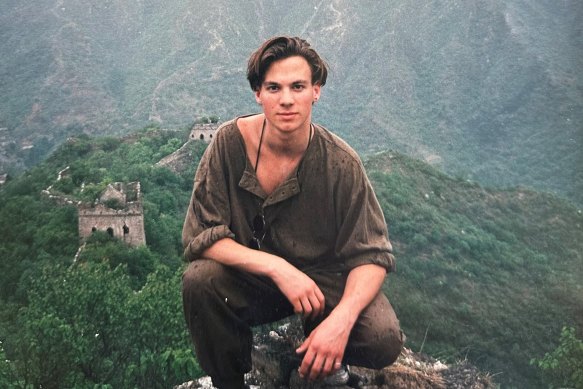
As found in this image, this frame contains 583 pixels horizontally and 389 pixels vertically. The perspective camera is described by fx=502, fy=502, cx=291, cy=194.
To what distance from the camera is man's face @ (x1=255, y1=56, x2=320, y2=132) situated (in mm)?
2533

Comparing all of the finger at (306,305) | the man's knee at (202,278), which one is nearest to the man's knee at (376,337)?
the finger at (306,305)

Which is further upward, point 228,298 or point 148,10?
point 148,10

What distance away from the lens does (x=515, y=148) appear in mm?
68625

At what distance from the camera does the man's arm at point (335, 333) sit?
90.2 inches

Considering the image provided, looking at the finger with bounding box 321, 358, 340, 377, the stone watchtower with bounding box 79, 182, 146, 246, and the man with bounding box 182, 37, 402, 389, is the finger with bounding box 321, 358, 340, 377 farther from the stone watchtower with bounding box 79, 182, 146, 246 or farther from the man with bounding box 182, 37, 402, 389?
the stone watchtower with bounding box 79, 182, 146, 246

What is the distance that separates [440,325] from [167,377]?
23386 millimetres

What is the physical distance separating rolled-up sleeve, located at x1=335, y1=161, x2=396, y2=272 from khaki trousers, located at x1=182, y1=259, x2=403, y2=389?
20 cm

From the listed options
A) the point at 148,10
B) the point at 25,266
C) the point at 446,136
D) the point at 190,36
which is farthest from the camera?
the point at 148,10

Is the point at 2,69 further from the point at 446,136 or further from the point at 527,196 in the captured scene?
the point at 527,196

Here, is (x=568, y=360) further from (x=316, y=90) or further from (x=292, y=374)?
(x=316, y=90)

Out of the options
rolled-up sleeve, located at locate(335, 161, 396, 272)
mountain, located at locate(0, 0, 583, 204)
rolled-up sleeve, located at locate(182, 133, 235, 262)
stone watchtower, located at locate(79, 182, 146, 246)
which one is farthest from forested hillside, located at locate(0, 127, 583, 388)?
mountain, located at locate(0, 0, 583, 204)

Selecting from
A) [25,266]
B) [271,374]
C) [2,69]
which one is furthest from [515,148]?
[2,69]

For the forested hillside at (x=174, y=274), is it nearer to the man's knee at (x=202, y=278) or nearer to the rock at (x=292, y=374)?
the rock at (x=292, y=374)

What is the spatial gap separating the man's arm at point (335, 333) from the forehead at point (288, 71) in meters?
1.07
